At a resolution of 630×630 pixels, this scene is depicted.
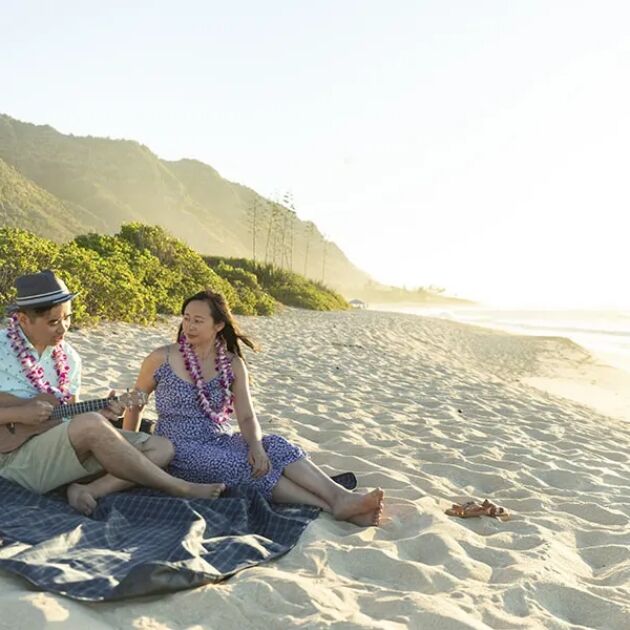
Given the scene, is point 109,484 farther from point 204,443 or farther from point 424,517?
point 424,517

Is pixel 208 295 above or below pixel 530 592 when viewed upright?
above

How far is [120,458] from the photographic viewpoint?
11.9 ft

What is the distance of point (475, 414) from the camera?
23.7 feet

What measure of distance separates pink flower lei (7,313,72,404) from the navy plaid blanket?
50 centimetres

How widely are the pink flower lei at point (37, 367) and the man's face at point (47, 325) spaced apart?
0.17ft

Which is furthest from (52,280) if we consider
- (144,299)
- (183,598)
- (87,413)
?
(144,299)

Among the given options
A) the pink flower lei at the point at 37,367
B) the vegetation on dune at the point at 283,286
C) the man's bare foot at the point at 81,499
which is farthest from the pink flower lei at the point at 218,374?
the vegetation on dune at the point at 283,286

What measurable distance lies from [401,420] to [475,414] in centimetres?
105

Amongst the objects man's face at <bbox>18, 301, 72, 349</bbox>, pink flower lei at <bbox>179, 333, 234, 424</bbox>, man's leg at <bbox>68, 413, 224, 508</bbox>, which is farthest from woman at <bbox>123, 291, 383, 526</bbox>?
man's face at <bbox>18, 301, 72, 349</bbox>

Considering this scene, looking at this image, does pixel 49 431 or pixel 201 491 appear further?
pixel 201 491

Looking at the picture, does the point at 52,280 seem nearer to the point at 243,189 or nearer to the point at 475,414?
the point at 475,414

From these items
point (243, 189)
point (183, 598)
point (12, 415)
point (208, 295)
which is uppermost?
point (243, 189)

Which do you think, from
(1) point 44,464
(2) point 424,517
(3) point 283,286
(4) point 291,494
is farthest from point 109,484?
(3) point 283,286

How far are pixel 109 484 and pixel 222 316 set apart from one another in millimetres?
1099
